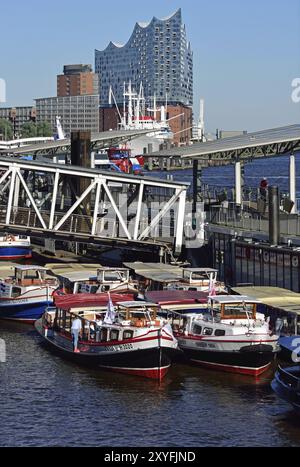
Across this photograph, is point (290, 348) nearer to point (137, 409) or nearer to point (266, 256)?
point (137, 409)

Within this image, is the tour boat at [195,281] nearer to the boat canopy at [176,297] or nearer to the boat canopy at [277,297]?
the boat canopy at [176,297]

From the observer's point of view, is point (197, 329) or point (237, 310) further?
point (197, 329)

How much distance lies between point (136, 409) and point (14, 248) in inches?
1522

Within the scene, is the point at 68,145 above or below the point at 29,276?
above

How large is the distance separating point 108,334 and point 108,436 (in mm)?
8820

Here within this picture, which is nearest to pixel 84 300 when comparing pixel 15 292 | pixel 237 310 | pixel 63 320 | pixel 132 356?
pixel 63 320

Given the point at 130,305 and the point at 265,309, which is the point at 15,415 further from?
the point at 265,309

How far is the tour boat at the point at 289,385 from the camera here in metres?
34.9

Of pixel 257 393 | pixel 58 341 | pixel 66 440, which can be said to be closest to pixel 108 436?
pixel 66 440

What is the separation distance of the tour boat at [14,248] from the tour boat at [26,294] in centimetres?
1807

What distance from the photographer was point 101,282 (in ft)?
176

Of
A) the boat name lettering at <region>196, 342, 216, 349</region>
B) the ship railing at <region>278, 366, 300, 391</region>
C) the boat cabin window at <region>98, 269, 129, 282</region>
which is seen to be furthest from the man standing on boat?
the ship railing at <region>278, 366, 300, 391</region>

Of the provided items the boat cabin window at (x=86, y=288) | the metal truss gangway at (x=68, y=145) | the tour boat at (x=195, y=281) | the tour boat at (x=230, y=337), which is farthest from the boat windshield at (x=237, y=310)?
the metal truss gangway at (x=68, y=145)

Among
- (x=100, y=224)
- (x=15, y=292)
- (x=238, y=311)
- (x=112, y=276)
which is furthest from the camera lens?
(x=100, y=224)
